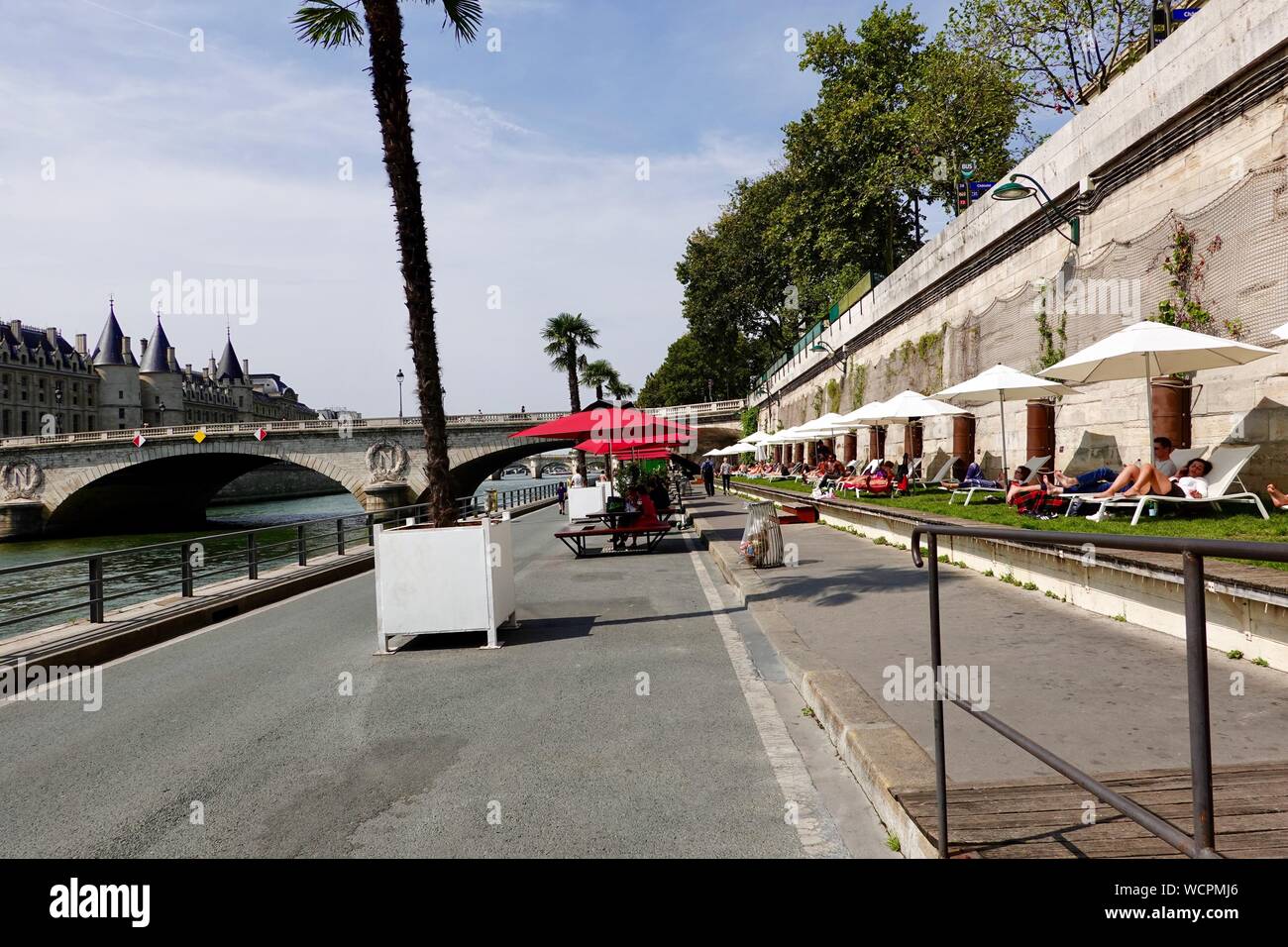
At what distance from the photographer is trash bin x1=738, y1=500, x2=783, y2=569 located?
1193 cm

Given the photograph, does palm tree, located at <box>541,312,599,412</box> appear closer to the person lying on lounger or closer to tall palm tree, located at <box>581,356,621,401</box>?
tall palm tree, located at <box>581,356,621,401</box>

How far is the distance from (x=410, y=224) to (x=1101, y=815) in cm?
895

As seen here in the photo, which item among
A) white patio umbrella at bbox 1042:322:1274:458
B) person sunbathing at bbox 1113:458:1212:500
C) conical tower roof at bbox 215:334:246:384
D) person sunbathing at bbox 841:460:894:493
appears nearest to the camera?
white patio umbrella at bbox 1042:322:1274:458

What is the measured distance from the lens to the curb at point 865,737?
343cm

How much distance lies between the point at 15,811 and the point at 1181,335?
33.6ft

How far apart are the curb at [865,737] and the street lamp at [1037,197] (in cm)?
860

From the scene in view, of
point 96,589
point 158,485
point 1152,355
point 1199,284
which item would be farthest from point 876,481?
point 158,485

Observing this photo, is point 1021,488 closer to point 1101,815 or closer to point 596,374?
point 1101,815

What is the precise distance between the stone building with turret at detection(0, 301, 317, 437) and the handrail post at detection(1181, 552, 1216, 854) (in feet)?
341

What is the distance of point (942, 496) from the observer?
1714 cm

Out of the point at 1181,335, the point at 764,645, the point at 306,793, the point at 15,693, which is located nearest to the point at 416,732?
the point at 306,793

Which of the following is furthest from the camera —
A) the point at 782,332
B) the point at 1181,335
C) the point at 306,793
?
the point at 782,332

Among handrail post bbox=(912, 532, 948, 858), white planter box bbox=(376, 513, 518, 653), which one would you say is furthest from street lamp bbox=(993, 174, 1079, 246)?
handrail post bbox=(912, 532, 948, 858)
